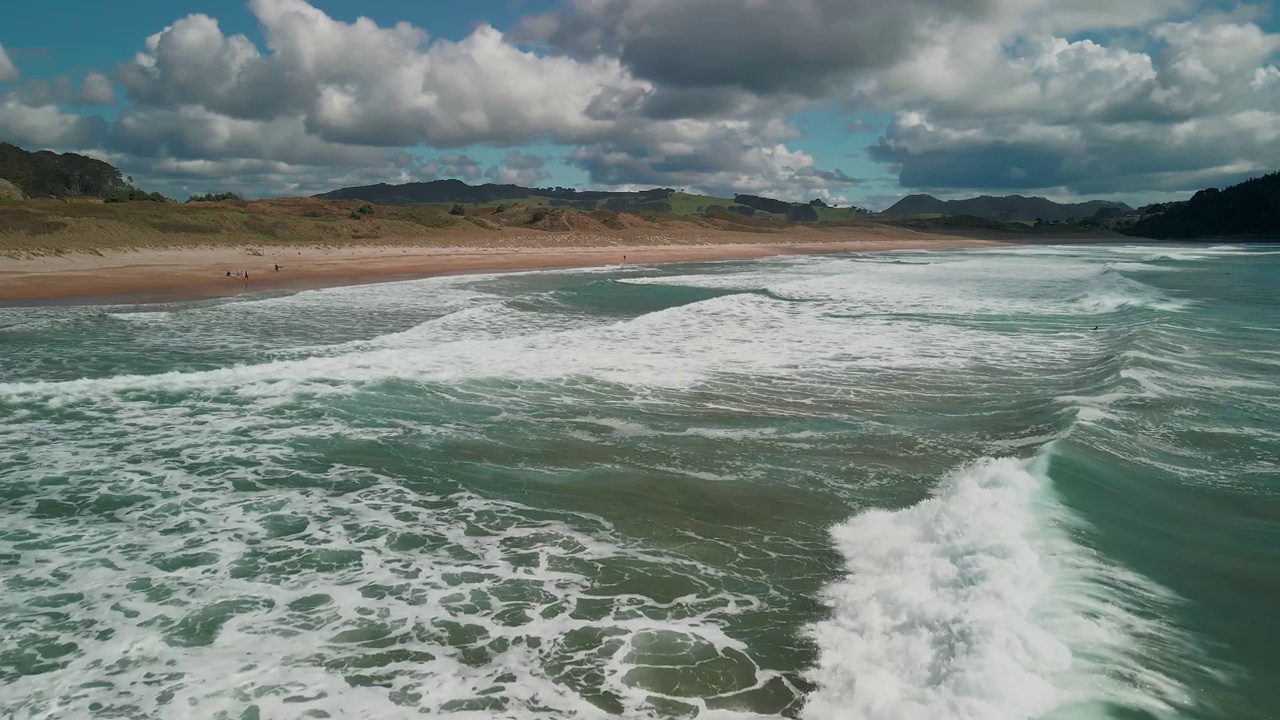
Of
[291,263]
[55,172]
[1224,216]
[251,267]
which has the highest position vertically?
[55,172]

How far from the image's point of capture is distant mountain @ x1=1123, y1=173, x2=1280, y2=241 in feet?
324

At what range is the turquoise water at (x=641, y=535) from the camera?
4336mm

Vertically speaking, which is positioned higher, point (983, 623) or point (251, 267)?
point (251, 267)

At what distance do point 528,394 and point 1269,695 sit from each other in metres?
8.96

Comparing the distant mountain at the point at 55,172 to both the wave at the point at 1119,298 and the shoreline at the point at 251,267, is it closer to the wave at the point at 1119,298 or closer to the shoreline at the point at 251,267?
the shoreline at the point at 251,267

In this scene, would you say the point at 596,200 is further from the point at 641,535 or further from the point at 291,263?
the point at 641,535

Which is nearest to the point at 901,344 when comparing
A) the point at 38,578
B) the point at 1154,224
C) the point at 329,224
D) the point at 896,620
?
the point at 896,620

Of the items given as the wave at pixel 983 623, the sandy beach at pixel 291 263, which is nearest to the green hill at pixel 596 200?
the sandy beach at pixel 291 263

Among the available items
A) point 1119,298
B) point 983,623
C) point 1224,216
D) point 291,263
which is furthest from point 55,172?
point 1224,216

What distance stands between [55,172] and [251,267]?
63.6 metres

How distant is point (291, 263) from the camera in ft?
125

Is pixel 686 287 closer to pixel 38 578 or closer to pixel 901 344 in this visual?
pixel 901 344

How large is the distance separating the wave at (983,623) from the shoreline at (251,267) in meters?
25.3

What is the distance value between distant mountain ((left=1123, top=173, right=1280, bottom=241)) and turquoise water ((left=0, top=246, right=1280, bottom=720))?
366 ft
